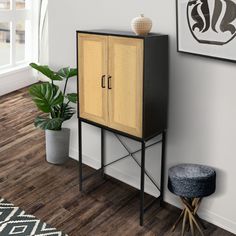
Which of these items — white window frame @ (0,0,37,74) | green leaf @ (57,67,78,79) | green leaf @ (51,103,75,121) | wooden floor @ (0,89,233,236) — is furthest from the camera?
white window frame @ (0,0,37,74)

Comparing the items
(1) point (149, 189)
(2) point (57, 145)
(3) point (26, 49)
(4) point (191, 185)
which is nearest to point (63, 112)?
(2) point (57, 145)

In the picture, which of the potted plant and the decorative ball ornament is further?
the potted plant

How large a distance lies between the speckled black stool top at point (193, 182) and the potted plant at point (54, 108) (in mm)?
1213

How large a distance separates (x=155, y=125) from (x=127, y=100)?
268 millimetres

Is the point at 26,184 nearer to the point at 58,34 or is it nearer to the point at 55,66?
the point at 55,66

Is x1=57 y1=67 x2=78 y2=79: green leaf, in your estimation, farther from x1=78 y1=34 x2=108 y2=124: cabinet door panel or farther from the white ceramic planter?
the white ceramic planter

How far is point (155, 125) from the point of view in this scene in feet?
9.12

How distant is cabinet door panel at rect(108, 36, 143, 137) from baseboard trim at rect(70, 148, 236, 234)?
69cm

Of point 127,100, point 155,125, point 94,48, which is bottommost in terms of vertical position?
point 155,125

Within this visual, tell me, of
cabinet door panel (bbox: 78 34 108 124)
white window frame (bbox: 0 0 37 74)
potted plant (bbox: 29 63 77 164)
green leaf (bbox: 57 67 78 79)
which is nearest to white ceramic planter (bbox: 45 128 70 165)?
potted plant (bbox: 29 63 77 164)

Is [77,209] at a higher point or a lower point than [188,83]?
lower

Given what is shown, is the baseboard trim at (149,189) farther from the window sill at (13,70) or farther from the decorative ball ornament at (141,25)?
the window sill at (13,70)

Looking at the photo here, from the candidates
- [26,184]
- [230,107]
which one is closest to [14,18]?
[26,184]

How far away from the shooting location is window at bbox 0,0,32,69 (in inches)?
225
